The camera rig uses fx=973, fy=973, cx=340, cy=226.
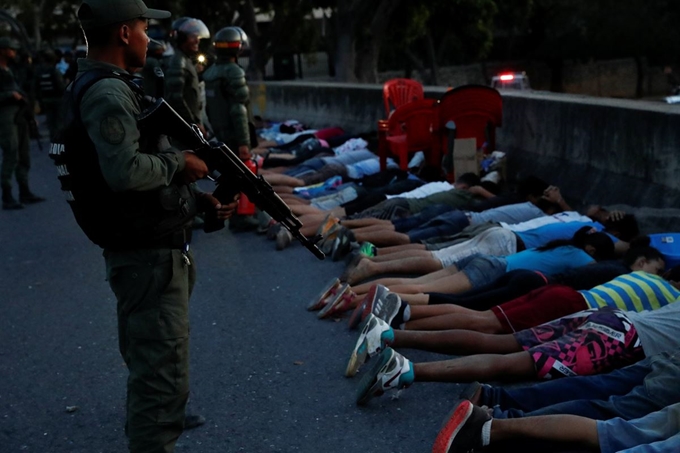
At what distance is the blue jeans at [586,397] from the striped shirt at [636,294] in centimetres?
89

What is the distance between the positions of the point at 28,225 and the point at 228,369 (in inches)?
235

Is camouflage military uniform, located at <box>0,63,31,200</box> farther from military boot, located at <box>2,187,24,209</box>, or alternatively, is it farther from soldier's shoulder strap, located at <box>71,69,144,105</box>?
soldier's shoulder strap, located at <box>71,69,144,105</box>

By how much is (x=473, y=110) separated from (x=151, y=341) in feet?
23.9

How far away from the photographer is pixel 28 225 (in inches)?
422

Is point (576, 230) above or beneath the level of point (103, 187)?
beneath

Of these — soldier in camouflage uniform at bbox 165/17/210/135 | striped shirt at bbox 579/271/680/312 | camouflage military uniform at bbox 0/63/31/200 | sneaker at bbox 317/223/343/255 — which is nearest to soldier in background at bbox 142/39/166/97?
soldier in camouflage uniform at bbox 165/17/210/135

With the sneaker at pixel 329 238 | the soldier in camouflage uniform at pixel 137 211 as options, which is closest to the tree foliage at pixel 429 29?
the sneaker at pixel 329 238

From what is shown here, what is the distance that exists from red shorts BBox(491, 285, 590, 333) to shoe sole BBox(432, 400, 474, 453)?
1583 mm

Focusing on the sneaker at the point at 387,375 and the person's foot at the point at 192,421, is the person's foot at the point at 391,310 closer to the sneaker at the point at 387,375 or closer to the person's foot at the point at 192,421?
the sneaker at the point at 387,375

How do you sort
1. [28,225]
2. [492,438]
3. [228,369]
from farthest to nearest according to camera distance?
[28,225] → [228,369] → [492,438]

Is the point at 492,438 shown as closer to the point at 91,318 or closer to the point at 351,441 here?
the point at 351,441

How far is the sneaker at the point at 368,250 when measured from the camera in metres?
7.56

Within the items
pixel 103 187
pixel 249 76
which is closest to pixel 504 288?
pixel 103 187

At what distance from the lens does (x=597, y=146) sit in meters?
8.78
